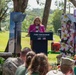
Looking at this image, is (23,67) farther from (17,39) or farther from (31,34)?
(17,39)

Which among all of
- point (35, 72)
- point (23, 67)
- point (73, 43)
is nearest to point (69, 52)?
point (73, 43)

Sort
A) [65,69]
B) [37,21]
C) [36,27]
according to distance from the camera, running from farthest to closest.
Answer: [36,27] → [37,21] → [65,69]

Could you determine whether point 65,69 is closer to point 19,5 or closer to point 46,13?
point 19,5

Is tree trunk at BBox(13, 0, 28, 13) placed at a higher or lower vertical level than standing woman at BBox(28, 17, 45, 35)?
higher

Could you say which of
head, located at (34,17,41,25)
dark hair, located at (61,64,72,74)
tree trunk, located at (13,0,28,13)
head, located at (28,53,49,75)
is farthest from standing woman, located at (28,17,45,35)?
dark hair, located at (61,64,72,74)

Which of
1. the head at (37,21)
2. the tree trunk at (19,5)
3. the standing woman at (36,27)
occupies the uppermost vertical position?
the tree trunk at (19,5)

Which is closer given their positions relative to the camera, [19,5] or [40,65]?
[40,65]

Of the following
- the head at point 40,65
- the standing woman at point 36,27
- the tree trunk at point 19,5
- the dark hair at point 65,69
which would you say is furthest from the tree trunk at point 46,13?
the dark hair at point 65,69

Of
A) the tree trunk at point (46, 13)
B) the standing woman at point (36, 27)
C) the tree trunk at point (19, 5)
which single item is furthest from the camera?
the tree trunk at point (46, 13)

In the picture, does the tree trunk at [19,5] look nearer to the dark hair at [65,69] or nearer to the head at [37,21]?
the head at [37,21]

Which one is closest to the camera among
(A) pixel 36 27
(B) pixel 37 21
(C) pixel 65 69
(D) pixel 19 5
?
(C) pixel 65 69

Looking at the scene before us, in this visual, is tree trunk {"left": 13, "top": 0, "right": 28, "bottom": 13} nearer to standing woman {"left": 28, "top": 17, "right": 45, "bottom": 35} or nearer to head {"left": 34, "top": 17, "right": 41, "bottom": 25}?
standing woman {"left": 28, "top": 17, "right": 45, "bottom": 35}

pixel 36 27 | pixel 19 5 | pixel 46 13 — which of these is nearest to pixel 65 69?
pixel 36 27

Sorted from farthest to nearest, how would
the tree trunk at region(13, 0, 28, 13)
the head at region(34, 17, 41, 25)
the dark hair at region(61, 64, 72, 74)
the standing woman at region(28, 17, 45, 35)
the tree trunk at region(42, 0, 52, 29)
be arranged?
the tree trunk at region(42, 0, 52, 29) → the tree trunk at region(13, 0, 28, 13) → the standing woman at region(28, 17, 45, 35) → the head at region(34, 17, 41, 25) → the dark hair at region(61, 64, 72, 74)
